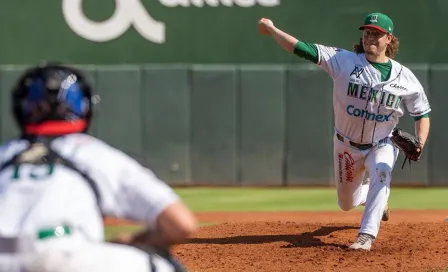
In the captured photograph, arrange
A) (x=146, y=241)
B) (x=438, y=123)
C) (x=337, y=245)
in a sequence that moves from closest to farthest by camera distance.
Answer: (x=146, y=241)
(x=337, y=245)
(x=438, y=123)

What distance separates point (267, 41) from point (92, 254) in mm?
9654

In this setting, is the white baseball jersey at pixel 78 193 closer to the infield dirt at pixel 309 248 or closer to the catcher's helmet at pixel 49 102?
the catcher's helmet at pixel 49 102

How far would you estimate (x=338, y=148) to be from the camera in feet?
25.2

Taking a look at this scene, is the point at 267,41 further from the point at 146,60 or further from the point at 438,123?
the point at 438,123

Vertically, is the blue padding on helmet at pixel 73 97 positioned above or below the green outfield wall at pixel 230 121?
above

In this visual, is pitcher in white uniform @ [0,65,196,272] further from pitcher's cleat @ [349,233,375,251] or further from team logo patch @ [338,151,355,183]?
team logo patch @ [338,151,355,183]

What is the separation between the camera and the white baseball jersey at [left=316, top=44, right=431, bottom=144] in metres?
7.25

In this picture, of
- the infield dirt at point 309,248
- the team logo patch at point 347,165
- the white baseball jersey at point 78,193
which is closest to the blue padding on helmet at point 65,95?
the white baseball jersey at point 78,193

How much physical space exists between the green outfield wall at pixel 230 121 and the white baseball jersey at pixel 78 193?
9134 millimetres

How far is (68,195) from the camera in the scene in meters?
2.63

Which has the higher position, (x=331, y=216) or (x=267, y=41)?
(x=267, y=41)

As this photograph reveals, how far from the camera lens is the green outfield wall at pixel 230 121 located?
11.9 m

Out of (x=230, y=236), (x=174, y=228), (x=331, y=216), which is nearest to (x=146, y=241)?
(x=174, y=228)

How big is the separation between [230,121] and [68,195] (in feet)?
30.5
